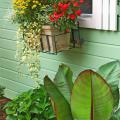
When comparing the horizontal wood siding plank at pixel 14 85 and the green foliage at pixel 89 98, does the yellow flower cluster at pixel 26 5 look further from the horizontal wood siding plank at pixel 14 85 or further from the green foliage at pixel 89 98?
the horizontal wood siding plank at pixel 14 85

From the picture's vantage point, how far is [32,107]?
3664mm

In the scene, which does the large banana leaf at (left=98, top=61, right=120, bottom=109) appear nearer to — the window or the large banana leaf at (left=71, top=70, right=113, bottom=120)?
the large banana leaf at (left=71, top=70, right=113, bottom=120)

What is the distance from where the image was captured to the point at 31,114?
12.0 feet

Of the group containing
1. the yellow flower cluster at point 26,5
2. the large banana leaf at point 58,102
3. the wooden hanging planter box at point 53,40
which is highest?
the yellow flower cluster at point 26,5

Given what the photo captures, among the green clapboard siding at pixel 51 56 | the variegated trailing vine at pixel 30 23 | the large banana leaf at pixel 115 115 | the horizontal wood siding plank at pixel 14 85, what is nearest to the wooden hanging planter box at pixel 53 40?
the variegated trailing vine at pixel 30 23

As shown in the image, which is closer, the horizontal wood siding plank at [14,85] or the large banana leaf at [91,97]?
the large banana leaf at [91,97]

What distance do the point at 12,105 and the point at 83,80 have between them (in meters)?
1.43

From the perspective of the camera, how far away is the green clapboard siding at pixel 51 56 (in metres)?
3.84

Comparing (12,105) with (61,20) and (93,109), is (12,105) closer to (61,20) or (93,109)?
(61,20)

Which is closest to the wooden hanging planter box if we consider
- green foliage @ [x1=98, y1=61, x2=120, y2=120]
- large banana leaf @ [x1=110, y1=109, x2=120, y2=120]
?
green foliage @ [x1=98, y1=61, x2=120, y2=120]

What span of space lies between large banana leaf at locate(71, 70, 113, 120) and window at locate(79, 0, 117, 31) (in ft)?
3.77

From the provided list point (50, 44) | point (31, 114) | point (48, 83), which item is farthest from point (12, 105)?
point (48, 83)

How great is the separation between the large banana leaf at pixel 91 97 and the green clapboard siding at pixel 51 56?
3.71ft

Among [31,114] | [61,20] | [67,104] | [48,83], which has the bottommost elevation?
[31,114]
